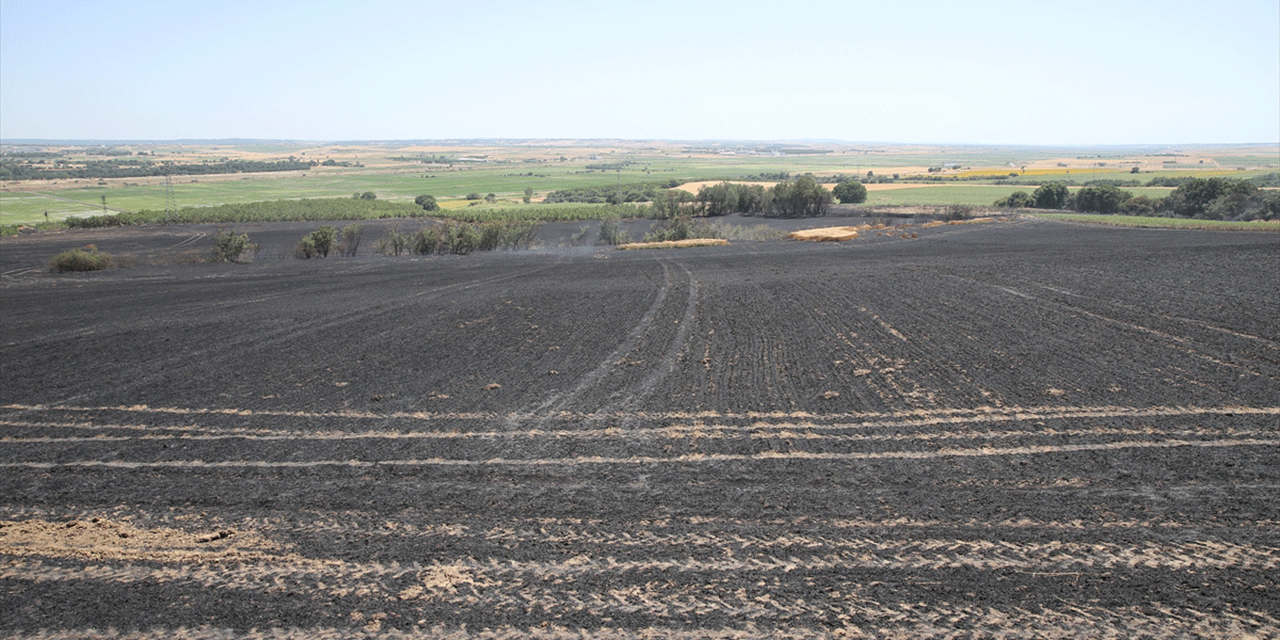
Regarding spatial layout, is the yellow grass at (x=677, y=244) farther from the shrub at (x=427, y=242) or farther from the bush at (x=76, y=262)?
the bush at (x=76, y=262)

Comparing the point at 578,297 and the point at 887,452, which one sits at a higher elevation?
the point at 578,297

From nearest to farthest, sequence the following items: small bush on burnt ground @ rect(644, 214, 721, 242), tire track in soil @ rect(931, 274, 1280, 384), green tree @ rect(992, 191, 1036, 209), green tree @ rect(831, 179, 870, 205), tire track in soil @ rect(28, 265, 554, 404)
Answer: tire track in soil @ rect(931, 274, 1280, 384), tire track in soil @ rect(28, 265, 554, 404), small bush on burnt ground @ rect(644, 214, 721, 242), green tree @ rect(992, 191, 1036, 209), green tree @ rect(831, 179, 870, 205)

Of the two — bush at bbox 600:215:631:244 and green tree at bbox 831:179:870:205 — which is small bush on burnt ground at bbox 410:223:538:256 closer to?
bush at bbox 600:215:631:244

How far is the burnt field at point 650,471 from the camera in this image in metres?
5.22

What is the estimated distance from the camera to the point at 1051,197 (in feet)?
180

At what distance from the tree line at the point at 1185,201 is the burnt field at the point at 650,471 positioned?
3608 centimetres

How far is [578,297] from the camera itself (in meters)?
18.4

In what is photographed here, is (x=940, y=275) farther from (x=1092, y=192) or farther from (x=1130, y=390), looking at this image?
(x=1092, y=192)

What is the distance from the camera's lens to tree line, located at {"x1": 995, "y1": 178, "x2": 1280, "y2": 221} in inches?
1738

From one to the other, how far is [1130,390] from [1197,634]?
245 inches

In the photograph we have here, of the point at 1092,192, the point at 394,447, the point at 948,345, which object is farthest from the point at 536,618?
the point at 1092,192

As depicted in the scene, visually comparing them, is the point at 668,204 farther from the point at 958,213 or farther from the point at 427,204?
the point at 427,204

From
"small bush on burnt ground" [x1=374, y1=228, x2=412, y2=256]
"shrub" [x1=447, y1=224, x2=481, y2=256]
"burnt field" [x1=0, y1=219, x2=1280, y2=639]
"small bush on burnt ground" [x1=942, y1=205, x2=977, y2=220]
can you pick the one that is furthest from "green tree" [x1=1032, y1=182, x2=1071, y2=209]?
"small bush on burnt ground" [x1=374, y1=228, x2=412, y2=256]

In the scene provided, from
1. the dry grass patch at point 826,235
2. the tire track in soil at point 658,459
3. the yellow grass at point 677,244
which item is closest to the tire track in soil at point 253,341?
the tire track in soil at point 658,459
